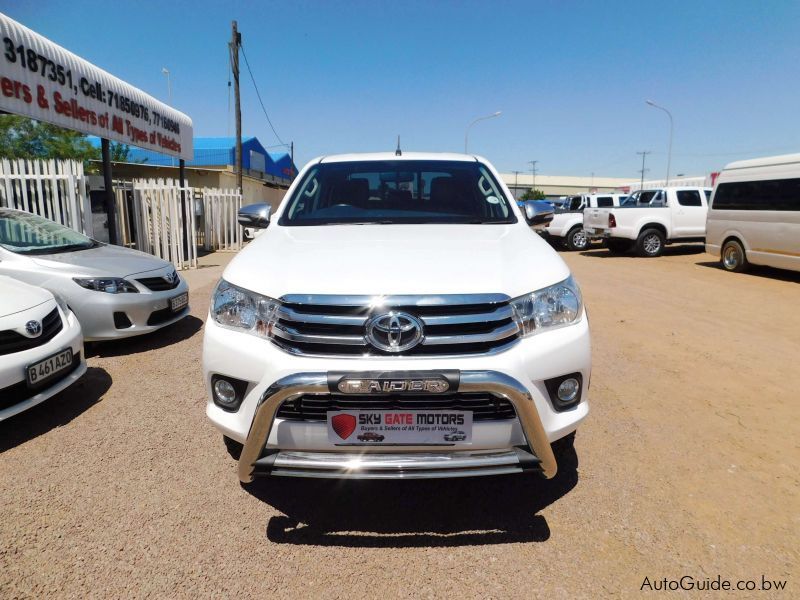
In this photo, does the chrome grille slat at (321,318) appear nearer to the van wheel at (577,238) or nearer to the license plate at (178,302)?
the license plate at (178,302)

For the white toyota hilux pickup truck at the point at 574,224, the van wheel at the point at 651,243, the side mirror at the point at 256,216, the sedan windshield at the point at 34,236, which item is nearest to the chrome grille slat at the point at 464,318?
the side mirror at the point at 256,216

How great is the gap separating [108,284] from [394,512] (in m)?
3.66

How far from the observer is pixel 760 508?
241 centimetres

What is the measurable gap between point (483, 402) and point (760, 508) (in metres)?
1.59

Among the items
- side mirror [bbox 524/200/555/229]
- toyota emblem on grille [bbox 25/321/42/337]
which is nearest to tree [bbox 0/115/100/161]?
toyota emblem on grille [bbox 25/321/42/337]

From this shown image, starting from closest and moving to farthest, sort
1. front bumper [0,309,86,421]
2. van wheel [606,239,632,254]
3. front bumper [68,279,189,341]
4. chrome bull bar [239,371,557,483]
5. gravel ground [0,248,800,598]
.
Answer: chrome bull bar [239,371,557,483] < gravel ground [0,248,800,598] < front bumper [0,309,86,421] < front bumper [68,279,189,341] < van wheel [606,239,632,254]

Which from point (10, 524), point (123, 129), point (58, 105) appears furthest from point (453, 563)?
point (123, 129)

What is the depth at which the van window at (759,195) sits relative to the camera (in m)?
9.04

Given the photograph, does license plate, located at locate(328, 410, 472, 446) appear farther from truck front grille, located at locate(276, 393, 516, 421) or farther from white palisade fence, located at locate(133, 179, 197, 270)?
white palisade fence, located at locate(133, 179, 197, 270)

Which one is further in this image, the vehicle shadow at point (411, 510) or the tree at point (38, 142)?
the tree at point (38, 142)

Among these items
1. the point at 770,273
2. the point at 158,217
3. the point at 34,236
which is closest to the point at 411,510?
the point at 34,236

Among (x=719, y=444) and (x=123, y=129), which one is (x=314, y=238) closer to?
(x=719, y=444)

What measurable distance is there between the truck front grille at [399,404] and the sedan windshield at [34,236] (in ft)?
13.8

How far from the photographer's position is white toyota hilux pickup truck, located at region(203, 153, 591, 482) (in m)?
1.90
